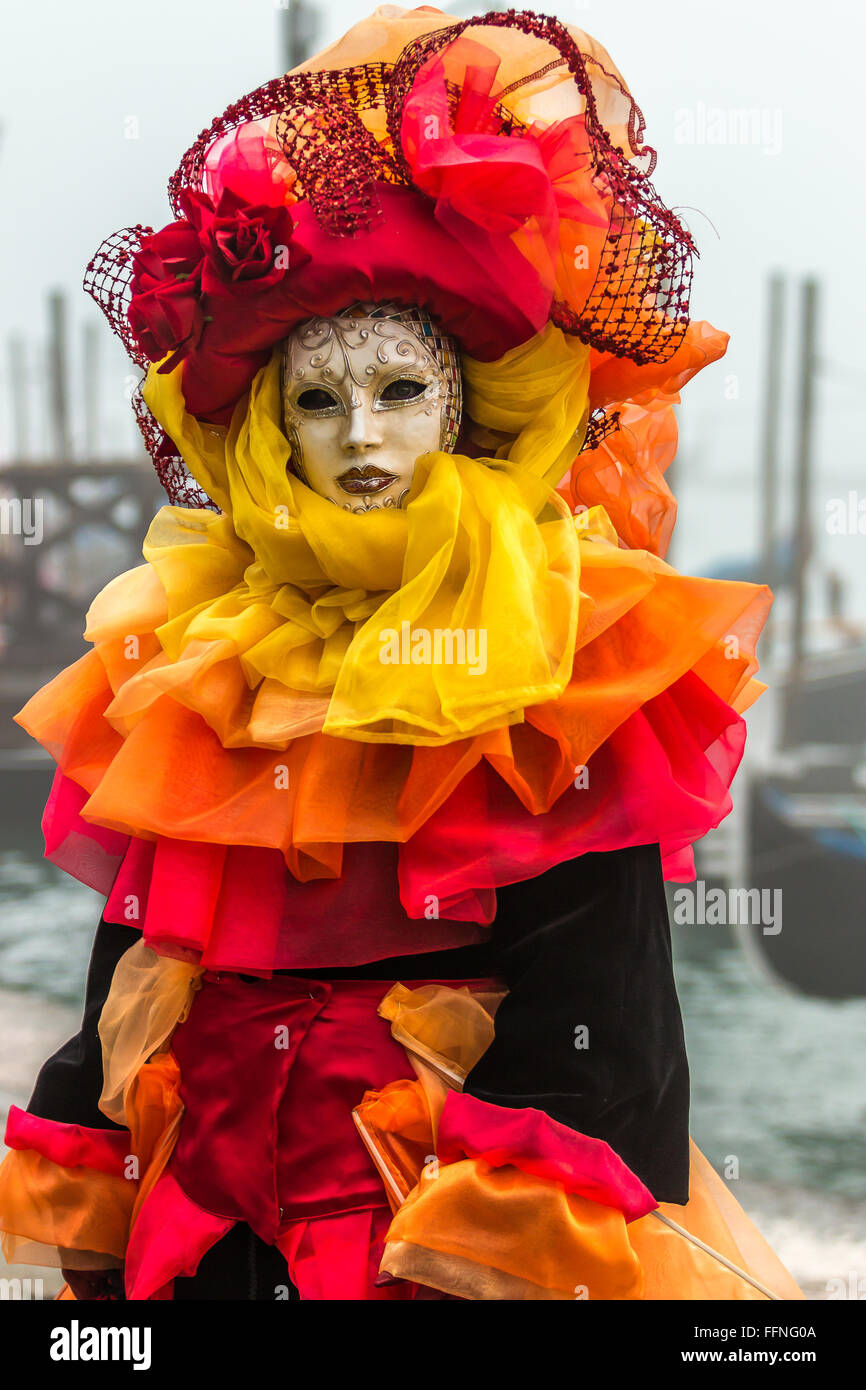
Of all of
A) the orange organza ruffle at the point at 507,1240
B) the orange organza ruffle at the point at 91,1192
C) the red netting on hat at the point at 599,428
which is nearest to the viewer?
the orange organza ruffle at the point at 507,1240

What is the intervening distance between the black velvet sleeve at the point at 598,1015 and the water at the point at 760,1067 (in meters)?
0.95

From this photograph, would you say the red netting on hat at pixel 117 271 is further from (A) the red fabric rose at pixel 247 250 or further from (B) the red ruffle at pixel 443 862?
(B) the red ruffle at pixel 443 862

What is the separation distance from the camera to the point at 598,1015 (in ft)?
3.43

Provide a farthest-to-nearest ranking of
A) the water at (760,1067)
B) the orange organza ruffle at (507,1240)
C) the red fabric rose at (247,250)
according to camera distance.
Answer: the water at (760,1067) → the red fabric rose at (247,250) → the orange organza ruffle at (507,1240)

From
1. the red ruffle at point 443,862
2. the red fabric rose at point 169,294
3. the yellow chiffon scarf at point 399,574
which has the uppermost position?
the red fabric rose at point 169,294

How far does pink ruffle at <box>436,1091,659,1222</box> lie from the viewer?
3.14ft

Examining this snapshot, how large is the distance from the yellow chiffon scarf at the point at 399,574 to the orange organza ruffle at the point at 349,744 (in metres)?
0.02

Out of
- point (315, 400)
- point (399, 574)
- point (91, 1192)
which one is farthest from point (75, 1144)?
point (315, 400)

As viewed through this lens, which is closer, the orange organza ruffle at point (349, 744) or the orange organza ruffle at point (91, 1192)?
the orange organza ruffle at point (349, 744)

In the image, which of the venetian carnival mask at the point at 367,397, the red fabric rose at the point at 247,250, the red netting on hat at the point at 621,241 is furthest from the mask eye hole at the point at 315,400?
Answer: the red netting on hat at the point at 621,241

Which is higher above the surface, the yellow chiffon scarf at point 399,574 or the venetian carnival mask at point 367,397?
the venetian carnival mask at point 367,397

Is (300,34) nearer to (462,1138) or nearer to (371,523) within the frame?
(371,523)

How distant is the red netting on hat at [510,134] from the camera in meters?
1.09

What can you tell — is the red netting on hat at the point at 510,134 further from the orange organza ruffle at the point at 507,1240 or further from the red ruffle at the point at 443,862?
the orange organza ruffle at the point at 507,1240
